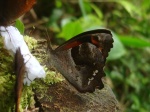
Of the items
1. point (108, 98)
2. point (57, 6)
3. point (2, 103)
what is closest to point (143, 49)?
point (57, 6)

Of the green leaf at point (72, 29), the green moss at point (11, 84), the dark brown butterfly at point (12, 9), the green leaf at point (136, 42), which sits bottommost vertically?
the green moss at point (11, 84)

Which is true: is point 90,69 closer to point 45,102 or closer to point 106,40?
point 106,40

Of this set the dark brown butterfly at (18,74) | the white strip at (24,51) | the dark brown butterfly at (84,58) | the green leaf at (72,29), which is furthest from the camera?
the green leaf at (72,29)

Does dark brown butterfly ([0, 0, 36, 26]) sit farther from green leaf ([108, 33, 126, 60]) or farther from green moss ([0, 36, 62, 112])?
green leaf ([108, 33, 126, 60])

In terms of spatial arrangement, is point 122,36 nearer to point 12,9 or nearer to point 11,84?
point 12,9

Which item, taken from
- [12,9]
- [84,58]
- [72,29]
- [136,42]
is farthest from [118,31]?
[12,9]

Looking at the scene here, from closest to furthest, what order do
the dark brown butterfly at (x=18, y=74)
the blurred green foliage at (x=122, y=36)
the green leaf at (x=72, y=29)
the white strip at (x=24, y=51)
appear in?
1. the dark brown butterfly at (x=18, y=74)
2. the white strip at (x=24, y=51)
3. the green leaf at (x=72, y=29)
4. the blurred green foliage at (x=122, y=36)

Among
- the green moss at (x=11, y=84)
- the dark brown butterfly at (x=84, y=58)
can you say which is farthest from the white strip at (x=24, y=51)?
the dark brown butterfly at (x=84, y=58)

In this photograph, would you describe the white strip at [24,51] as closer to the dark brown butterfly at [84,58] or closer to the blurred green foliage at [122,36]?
the dark brown butterfly at [84,58]

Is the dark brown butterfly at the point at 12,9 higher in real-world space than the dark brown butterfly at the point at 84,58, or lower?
higher
